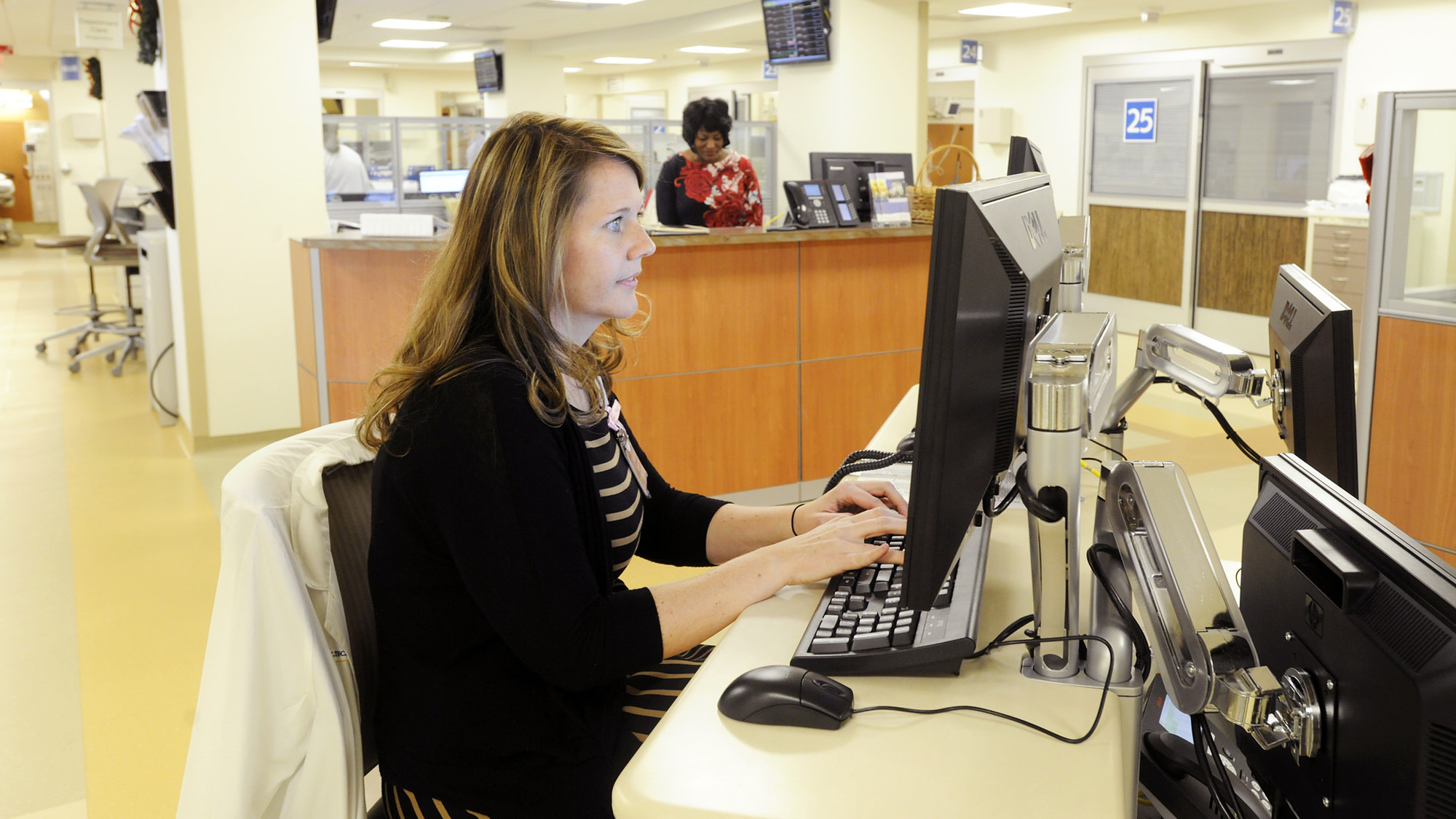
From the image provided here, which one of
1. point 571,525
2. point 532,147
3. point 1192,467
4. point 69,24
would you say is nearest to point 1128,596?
point 571,525

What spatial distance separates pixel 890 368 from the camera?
450 cm

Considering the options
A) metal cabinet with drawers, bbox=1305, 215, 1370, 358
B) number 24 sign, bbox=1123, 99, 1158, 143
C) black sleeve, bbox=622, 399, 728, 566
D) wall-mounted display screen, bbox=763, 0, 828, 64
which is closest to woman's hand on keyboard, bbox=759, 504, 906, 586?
black sleeve, bbox=622, 399, 728, 566

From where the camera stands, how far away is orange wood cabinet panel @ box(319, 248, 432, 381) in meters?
3.65

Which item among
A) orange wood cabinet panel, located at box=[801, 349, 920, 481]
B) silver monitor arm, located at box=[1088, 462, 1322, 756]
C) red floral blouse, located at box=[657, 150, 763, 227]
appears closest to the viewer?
silver monitor arm, located at box=[1088, 462, 1322, 756]

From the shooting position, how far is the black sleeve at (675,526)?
170cm

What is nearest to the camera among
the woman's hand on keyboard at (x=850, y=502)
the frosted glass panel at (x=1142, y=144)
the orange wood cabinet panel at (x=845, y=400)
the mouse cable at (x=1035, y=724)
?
the mouse cable at (x=1035, y=724)

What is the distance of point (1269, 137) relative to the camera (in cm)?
761

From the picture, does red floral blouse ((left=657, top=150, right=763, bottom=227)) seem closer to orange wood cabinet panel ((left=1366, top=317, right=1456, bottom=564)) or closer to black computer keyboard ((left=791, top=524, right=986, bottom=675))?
orange wood cabinet panel ((left=1366, top=317, right=1456, bottom=564))

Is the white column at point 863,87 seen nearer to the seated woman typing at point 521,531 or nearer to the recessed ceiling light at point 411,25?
the seated woman typing at point 521,531

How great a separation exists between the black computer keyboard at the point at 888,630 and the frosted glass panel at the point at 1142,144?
7.81 metres

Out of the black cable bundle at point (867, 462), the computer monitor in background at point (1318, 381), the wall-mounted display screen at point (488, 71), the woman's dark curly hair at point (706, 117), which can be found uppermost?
the wall-mounted display screen at point (488, 71)

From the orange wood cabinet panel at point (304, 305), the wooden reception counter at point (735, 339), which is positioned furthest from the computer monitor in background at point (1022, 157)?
the orange wood cabinet panel at point (304, 305)

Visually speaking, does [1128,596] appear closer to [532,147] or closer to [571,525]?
[571,525]

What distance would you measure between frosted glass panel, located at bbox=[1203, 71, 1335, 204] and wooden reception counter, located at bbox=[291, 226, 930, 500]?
4392mm
